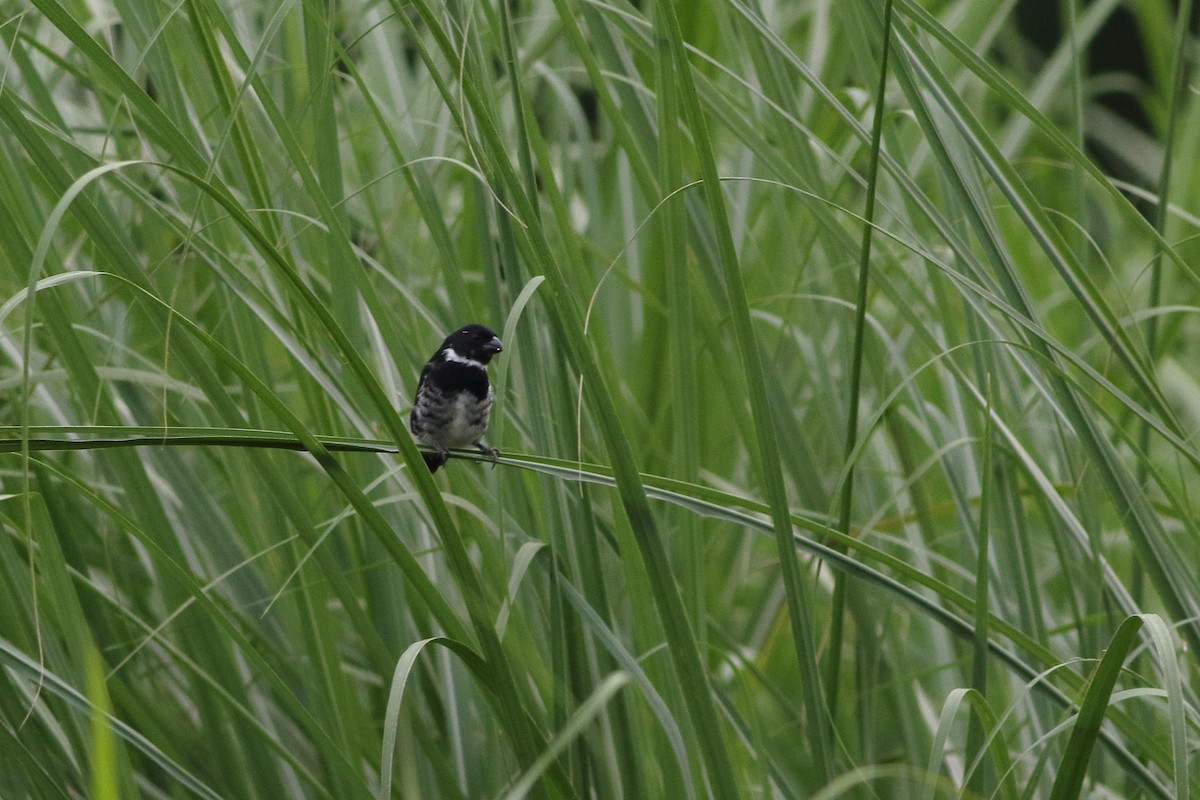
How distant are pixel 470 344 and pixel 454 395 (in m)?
0.11

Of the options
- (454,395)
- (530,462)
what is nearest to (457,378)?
(454,395)

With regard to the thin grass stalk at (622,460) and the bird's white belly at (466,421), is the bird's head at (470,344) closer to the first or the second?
the bird's white belly at (466,421)

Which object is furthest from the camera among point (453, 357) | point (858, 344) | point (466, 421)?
point (466, 421)

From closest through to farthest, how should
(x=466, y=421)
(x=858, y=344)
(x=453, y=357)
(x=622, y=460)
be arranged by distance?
(x=622, y=460), (x=858, y=344), (x=453, y=357), (x=466, y=421)

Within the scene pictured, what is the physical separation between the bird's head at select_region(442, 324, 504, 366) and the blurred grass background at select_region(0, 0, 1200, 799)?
0.05m

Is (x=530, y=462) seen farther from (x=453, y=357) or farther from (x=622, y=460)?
(x=453, y=357)

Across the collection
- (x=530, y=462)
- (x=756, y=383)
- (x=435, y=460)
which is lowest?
(x=435, y=460)

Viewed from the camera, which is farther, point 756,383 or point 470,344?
point 470,344

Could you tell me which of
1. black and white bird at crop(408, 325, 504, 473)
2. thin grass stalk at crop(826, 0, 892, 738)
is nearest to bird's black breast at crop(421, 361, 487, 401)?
black and white bird at crop(408, 325, 504, 473)

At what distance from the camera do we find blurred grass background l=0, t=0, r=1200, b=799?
989mm

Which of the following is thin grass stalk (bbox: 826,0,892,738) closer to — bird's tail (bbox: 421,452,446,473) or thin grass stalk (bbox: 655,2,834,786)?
thin grass stalk (bbox: 655,2,834,786)

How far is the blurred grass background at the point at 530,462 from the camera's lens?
3.25 ft

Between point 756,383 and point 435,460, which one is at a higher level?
point 756,383

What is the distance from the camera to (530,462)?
1.01 meters
